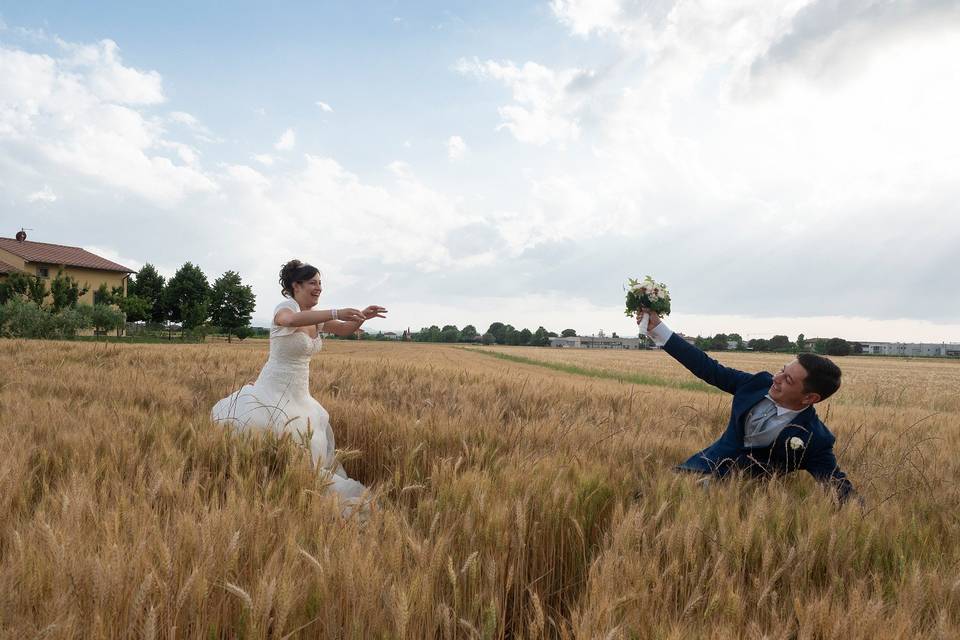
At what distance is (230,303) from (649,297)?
66727 mm

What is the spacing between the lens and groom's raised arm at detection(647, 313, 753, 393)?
339cm

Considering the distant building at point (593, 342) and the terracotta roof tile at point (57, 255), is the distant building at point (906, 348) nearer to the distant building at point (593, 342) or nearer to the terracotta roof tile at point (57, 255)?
the distant building at point (593, 342)

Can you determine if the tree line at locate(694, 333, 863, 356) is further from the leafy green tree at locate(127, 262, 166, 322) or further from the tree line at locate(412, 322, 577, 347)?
the leafy green tree at locate(127, 262, 166, 322)

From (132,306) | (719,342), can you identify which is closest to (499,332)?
(719,342)

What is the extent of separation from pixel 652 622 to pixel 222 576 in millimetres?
1064

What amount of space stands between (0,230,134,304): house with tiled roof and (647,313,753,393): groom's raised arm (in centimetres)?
5892

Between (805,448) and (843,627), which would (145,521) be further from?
(805,448)

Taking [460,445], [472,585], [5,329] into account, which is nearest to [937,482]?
[460,445]

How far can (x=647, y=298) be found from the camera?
12.1 feet

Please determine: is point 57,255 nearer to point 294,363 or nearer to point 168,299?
point 168,299

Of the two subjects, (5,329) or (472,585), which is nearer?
(472,585)

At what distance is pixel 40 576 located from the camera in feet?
3.89

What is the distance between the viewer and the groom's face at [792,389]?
296 centimetres

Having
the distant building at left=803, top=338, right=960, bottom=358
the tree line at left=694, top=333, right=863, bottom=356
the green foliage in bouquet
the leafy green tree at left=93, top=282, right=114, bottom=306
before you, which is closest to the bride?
A: the green foliage in bouquet
